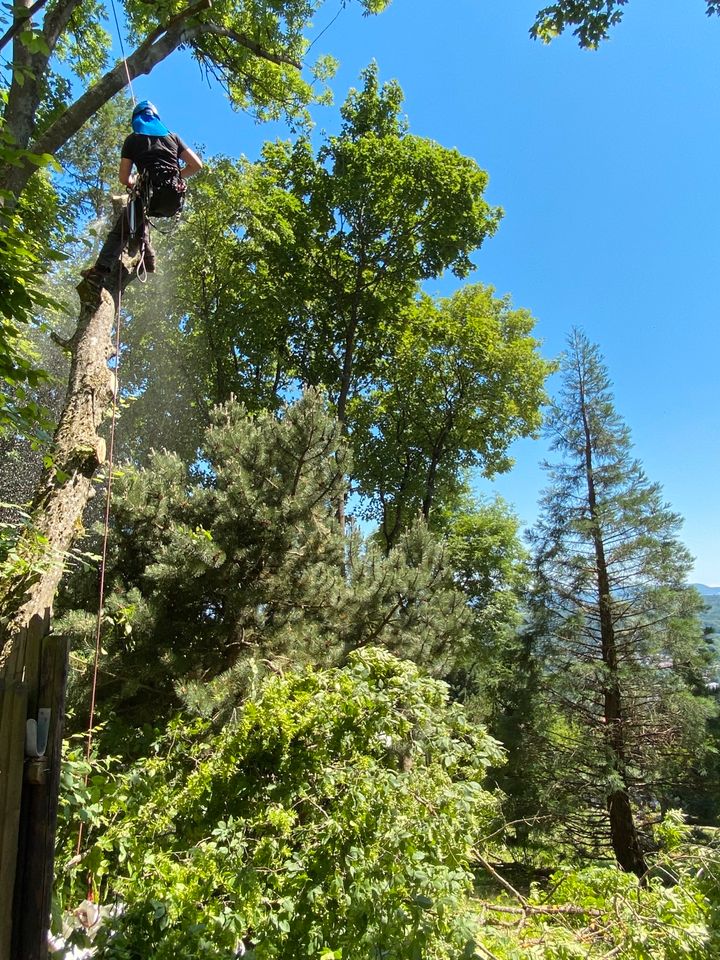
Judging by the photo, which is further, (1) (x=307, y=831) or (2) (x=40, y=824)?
(1) (x=307, y=831)

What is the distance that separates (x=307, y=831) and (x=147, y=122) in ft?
13.7

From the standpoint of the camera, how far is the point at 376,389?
43.3ft

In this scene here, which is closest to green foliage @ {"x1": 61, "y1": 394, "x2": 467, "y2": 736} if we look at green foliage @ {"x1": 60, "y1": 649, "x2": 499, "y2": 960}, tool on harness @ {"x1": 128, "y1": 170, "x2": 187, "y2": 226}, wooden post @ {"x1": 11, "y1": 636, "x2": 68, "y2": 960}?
green foliage @ {"x1": 60, "y1": 649, "x2": 499, "y2": 960}

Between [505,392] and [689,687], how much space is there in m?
6.90

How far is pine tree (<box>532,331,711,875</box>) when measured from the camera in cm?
848

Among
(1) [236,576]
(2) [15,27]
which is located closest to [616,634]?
(1) [236,576]

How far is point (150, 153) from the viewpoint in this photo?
10.8 ft

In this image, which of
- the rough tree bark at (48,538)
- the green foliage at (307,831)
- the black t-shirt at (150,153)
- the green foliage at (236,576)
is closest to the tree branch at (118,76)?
the black t-shirt at (150,153)

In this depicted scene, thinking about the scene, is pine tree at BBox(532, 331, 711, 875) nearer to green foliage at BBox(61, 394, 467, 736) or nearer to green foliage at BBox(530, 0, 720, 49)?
green foliage at BBox(61, 394, 467, 736)

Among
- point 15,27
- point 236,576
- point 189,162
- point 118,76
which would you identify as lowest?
point 236,576

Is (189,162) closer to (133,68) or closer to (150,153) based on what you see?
(150,153)

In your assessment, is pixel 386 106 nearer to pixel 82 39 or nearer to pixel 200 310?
pixel 200 310

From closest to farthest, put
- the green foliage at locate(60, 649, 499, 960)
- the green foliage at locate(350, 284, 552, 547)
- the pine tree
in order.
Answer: the green foliage at locate(60, 649, 499, 960), the pine tree, the green foliage at locate(350, 284, 552, 547)

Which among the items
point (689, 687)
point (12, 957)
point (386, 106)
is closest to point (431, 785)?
point (12, 957)
